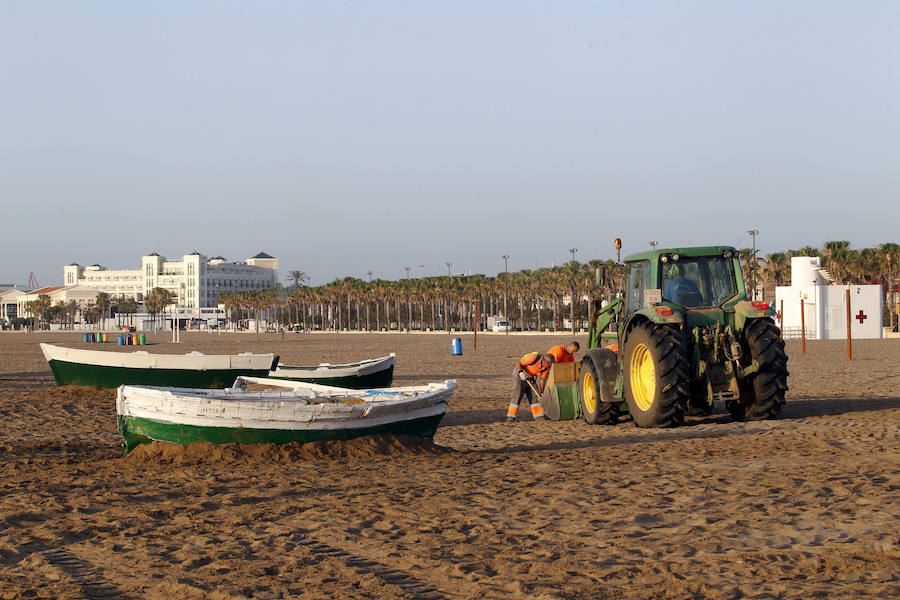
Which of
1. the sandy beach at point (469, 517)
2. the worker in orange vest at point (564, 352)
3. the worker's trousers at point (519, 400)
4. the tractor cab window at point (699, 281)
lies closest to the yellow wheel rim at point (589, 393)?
the worker's trousers at point (519, 400)

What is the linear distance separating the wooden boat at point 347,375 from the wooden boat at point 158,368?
64cm

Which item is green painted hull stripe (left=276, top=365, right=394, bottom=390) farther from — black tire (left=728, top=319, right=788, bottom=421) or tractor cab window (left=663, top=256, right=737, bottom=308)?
black tire (left=728, top=319, right=788, bottom=421)

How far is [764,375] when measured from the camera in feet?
43.4

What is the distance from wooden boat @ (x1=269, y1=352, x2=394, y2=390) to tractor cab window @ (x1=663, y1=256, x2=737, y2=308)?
755cm

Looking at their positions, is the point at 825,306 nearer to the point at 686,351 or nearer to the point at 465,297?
the point at 686,351

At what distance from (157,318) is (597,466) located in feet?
616

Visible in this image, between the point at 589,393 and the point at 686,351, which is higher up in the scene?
the point at 686,351

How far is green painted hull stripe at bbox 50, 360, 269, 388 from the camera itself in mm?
18797

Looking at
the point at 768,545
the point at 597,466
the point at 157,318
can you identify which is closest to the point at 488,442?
the point at 597,466

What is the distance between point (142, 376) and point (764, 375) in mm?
12102

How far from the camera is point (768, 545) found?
6.19 meters

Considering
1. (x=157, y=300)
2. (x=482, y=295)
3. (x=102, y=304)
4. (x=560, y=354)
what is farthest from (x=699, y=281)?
(x=102, y=304)

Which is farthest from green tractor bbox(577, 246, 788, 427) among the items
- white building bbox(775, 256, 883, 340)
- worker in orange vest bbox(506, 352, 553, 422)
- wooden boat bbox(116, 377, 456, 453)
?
white building bbox(775, 256, 883, 340)

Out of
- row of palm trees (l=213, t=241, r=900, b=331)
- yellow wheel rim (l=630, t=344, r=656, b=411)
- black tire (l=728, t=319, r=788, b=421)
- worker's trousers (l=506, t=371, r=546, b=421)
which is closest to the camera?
black tire (l=728, t=319, r=788, b=421)
